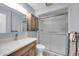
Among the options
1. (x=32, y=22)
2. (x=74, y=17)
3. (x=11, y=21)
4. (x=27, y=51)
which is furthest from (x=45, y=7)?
(x=27, y=51)

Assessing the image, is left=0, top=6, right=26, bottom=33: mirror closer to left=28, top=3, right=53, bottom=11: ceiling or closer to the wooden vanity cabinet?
the wooden vanity cabinet

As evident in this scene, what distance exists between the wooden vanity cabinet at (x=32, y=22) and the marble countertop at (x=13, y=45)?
140mm

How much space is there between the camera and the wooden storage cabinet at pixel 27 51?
1.08 meters

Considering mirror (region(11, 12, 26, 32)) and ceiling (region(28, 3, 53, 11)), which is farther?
mirror (region(11, 12, 26, 32))

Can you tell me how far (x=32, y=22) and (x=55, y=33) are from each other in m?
0.33

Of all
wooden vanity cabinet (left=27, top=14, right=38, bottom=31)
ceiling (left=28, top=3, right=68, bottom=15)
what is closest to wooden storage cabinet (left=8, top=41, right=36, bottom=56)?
wooden vanity cabinet (left=27, top=14, right=38, bottom=31)

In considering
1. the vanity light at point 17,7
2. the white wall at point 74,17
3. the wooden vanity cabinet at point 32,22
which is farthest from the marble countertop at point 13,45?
the white wall at point 74,17

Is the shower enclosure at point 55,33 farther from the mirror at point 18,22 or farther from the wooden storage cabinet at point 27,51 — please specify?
Result: the mirror at point 18,22

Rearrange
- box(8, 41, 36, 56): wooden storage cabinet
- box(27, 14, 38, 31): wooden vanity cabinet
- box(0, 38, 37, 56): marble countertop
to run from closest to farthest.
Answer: box(0, 38, 37, 56): marble countertop, box(8, 41, 36, 56): wooden storage cabinet, box(27, 14, 38, 31): wooden vanity cabinet

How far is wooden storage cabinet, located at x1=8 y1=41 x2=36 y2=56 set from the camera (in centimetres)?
108

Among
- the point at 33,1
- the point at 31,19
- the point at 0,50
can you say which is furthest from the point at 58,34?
the point at 0,50

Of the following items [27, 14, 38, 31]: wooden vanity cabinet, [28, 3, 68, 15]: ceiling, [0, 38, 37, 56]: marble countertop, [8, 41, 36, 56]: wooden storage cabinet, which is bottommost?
[8, 41, 36, 56]: wooden storage cabinet

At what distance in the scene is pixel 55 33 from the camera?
4.00 feet

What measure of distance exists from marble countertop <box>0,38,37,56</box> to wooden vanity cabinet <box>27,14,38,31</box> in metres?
0.14
